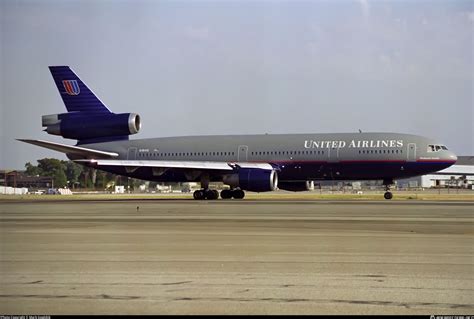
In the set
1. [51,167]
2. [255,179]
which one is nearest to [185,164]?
[255,179]

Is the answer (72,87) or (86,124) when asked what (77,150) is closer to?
Answer: (86,124)

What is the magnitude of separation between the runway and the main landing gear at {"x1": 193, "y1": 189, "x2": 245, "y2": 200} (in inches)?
885

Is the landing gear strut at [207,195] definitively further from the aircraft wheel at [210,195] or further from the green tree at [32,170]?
the green tree at [32,170]

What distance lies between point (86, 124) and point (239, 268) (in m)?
38.2

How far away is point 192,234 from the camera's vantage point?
1772cm

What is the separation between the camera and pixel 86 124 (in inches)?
1896

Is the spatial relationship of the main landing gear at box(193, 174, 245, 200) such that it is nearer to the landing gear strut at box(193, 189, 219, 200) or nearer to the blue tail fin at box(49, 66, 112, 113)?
the landing gear strut at box(193, 189, 219, 200)

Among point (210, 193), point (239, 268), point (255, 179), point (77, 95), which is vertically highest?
point (77, 95)

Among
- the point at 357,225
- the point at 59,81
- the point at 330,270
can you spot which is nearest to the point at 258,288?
the point at 330,270

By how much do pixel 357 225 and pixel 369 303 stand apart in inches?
463

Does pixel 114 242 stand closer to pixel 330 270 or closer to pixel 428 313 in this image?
pixel 330 270

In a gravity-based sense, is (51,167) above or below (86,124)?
below

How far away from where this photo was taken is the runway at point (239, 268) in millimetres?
8703

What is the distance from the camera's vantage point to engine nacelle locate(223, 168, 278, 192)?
40.4m
